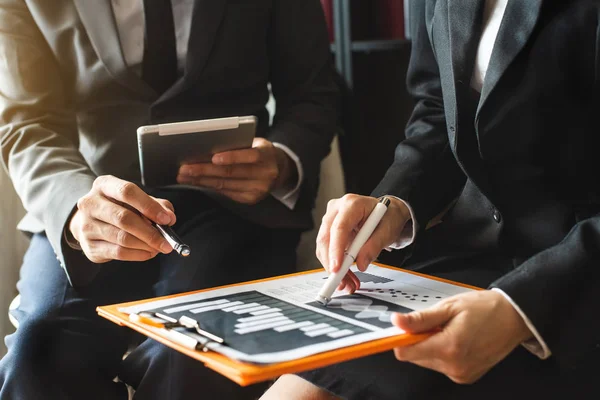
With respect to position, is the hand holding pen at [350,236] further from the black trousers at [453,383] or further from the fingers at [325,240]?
the black trousers at [453,383]

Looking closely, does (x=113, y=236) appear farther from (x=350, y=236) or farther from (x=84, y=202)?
(x=350, y=236)

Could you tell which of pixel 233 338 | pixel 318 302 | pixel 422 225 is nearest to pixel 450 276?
pixel 422 225

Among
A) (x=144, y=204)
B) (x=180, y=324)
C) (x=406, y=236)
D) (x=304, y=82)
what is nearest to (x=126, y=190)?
(x=144, y=204)

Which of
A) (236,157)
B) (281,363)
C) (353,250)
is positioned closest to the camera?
(281,363)

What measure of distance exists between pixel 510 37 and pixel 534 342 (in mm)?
378

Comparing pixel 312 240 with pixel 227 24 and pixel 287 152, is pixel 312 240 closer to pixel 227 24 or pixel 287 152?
pixel 287 152

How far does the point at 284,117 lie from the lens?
146cm

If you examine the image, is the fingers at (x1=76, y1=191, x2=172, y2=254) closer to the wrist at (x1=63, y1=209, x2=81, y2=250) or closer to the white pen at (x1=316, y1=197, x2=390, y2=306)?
the wrist at (x1=63, y1=209, x2=81, y2=250)

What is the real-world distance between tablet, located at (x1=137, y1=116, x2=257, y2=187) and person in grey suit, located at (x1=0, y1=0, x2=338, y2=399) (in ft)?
0.08

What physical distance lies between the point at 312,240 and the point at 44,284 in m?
0.61

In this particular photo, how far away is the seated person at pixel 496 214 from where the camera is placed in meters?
0.74

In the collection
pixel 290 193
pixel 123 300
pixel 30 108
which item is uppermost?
pixel 30 108

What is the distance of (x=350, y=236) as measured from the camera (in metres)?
0.89

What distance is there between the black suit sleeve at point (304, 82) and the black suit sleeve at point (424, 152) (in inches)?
10.5
